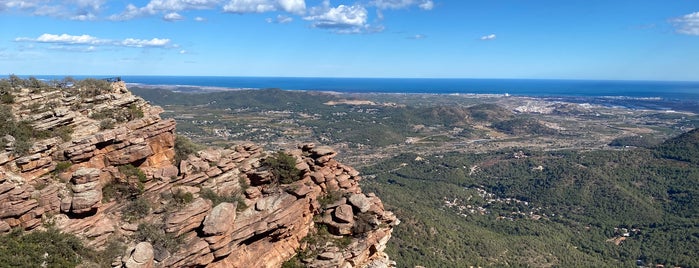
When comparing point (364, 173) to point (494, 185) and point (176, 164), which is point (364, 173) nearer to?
point (494, 185)

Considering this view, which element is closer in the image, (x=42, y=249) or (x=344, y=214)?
(x=42, y=249)

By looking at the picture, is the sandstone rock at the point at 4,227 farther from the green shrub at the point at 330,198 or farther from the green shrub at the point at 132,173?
the green shrub at the point at 330,198

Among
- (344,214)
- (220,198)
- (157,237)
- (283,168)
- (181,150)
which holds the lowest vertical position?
(344,214)

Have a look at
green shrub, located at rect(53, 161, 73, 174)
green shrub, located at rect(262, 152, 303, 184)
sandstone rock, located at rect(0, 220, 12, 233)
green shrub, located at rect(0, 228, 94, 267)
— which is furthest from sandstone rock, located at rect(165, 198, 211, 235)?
sandstone rock, located at rect(0, 220, 12, 233)

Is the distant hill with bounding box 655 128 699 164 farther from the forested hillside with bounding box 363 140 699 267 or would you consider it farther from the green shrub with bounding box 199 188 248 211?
the green shrub with bounding box 199 188 248 211

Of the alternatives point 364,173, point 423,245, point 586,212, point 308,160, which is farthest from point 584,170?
point 308,160

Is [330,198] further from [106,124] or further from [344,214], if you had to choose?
[106,124]

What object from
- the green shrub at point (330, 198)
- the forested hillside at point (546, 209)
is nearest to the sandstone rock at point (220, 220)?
the green shrub at point (330, 198)

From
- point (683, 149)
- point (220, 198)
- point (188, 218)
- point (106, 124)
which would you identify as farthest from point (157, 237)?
point (683, 149)
